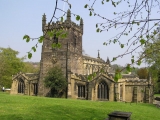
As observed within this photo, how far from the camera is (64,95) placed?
34469 millimetres

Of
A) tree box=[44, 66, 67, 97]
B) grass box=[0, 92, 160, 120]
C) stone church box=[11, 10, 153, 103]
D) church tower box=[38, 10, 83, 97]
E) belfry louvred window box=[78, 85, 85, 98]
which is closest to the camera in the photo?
grass box=[0, 92, 160, 120]

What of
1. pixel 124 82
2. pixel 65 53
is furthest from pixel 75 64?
pixel 124 82

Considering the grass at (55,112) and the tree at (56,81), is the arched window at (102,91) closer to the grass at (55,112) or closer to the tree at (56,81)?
the tree at (56,81)

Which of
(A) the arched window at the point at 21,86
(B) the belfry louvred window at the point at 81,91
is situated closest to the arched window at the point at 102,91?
(B) the belfry louvred window at the point at 81,91

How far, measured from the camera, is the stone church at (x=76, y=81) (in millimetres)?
32281

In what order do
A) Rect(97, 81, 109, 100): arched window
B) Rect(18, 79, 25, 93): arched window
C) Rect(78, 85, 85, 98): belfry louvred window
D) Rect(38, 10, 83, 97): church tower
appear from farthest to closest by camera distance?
Rect(18, 79, 25, 93): arched window, Rect(38, 10, 83, 97): church tower, Rect(78, 85, 85, 98): belfry louvred window, Rect(97, 81, 109, 100): arched window

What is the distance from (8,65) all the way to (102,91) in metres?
24.5

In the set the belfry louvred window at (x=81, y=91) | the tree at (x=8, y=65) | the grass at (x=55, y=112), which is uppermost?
the tree at (x=8, y=65)

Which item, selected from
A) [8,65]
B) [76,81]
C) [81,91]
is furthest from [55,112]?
[8,65]

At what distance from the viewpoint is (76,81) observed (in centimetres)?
3431

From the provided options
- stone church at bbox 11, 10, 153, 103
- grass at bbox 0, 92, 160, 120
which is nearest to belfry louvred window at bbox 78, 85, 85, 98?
stone church at bbox 11, 10, 153, 103

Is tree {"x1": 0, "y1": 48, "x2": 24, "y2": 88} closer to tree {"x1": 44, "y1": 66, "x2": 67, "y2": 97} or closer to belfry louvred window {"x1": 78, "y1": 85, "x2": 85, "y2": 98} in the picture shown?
tree {"x1": 44, "y1": 66, "x2": 67, "y2": 97}

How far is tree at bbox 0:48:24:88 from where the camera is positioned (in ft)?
148

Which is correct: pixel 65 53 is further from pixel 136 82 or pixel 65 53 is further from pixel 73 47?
pixel 136 82
